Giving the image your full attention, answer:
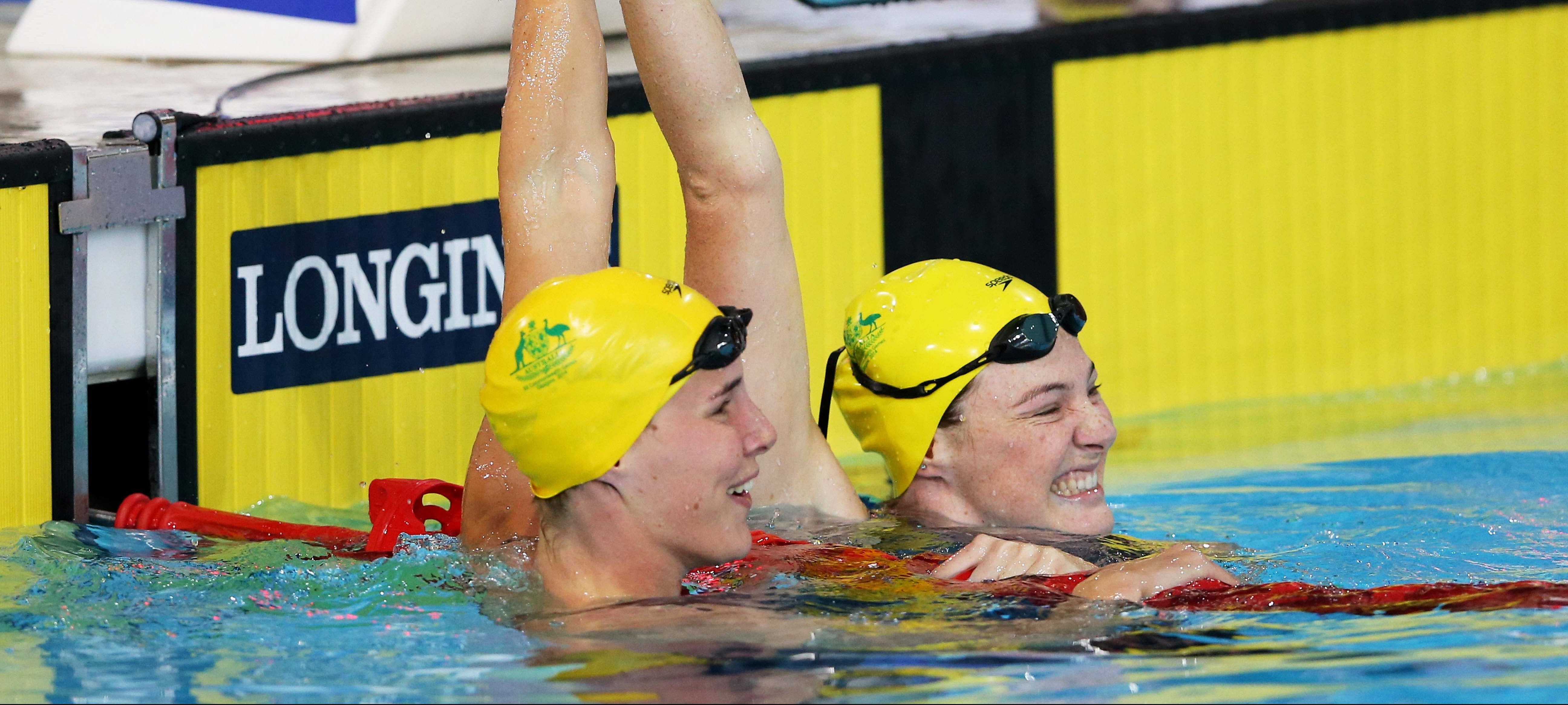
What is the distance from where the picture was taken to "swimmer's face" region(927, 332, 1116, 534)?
3.31 metres

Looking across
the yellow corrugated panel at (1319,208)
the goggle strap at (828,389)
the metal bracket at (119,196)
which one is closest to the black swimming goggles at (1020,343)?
the goggle strap at (828,389)

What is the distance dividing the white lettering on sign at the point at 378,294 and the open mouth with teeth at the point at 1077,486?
120 cm

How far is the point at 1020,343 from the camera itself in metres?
3.30

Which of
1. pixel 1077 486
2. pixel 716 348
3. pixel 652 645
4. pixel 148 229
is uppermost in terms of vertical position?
pixel 148 229

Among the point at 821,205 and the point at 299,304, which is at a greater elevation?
the point at 821,205

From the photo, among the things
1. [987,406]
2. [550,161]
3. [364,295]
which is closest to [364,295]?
[364,295]

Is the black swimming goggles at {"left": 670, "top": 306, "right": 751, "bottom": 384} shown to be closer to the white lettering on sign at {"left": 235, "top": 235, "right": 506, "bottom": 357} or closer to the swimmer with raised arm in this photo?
the swimmer with raised arm

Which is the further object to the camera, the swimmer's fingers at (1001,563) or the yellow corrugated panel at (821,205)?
the yellow corrugated panel at (821,205)

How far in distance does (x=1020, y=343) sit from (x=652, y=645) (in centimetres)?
98

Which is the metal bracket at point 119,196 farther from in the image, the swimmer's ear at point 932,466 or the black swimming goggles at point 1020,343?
the swimmer's ear at point 932,466

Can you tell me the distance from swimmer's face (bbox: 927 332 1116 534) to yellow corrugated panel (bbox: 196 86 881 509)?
1.16 meters

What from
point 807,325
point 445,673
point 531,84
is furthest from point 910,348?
point 807,325

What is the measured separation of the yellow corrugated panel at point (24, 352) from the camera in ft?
11.1

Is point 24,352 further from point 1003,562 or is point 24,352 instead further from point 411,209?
point 1003,562
